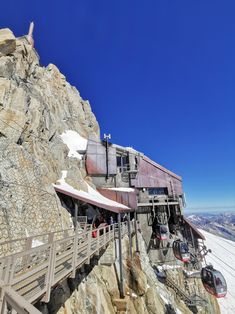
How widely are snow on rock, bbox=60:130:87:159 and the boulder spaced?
11.8 metres

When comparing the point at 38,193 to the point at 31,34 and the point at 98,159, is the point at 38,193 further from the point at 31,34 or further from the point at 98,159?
the point at 31,34

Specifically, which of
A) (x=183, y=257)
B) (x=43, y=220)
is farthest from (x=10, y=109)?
(x=183, y=257)

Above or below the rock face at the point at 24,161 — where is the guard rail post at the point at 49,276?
below

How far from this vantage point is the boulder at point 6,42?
19766mm

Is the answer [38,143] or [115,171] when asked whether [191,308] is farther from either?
[38,143]

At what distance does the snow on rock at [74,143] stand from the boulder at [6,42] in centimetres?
1175

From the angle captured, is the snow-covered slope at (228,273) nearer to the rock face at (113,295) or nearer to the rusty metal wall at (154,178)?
the rock face at (113,295)

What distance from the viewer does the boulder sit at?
1977 centimetres

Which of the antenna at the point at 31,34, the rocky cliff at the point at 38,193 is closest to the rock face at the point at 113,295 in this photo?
the rocky cliff at the point at 38,193

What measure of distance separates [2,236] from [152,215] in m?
25.5

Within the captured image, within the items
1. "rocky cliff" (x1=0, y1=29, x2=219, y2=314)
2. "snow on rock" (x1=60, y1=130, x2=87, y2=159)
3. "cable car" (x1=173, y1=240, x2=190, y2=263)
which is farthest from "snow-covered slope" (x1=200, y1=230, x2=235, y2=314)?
"snow on rock" (x1=60, y1=130, x2=87, y2=159)

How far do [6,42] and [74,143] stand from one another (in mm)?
13968

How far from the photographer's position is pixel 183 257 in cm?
2391

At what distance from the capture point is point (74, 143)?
29.8 metres
